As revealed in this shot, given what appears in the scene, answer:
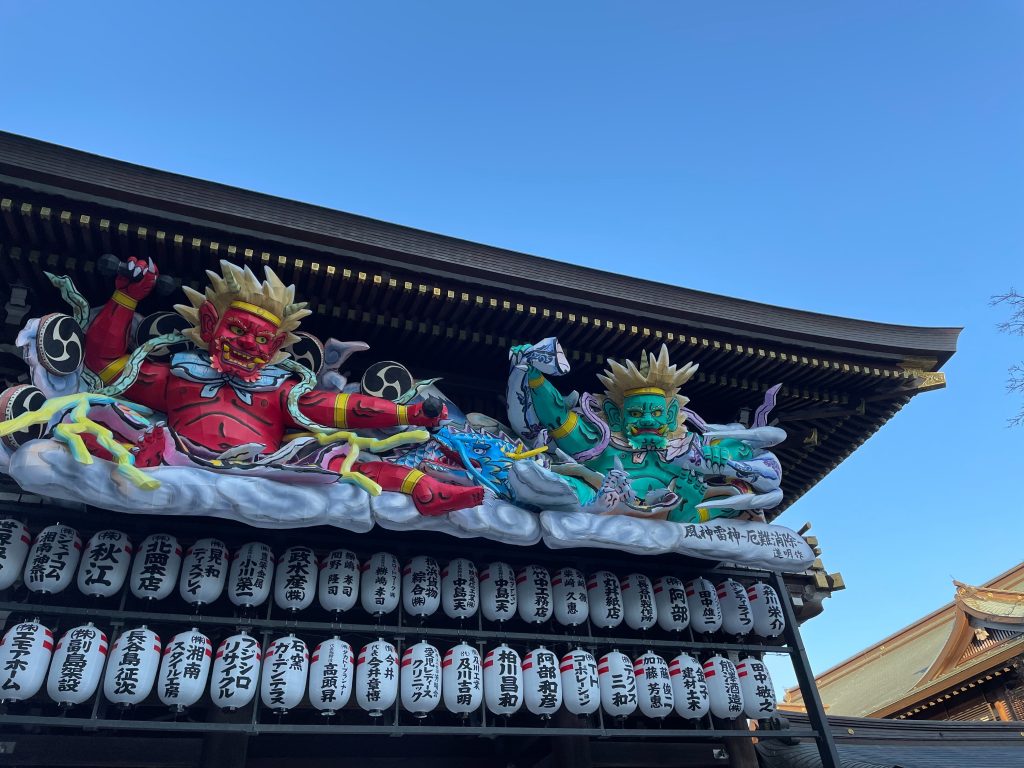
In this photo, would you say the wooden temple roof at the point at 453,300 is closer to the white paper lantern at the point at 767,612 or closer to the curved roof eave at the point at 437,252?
the curved roof eave at the point at 437,252

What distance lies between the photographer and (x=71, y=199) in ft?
21.2

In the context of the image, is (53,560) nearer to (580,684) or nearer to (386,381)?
(386,381)

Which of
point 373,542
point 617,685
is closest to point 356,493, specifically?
point 373,542

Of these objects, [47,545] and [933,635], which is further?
[933,635]

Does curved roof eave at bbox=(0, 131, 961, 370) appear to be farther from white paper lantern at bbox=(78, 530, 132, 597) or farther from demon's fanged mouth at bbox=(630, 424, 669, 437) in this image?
white paper lantern at bbox=(78, 530, 132, 597)

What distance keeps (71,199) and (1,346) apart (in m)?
1.65

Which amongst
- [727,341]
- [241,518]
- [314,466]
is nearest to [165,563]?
[241,518]

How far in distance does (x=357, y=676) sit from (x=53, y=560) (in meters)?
2.63

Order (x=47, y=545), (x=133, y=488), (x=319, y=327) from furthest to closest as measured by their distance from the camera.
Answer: (x=319, y=327) → (x=47, y=545) → (x=133, y=488)

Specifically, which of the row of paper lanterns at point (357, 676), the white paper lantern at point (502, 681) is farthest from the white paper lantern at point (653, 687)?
the white paper lantern at point (502, 681)

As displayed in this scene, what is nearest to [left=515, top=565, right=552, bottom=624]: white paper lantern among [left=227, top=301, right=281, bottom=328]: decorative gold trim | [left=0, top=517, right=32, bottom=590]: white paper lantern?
[left=227, top=301, right=281, bottom=328]: decorative gold trim

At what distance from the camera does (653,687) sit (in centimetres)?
750

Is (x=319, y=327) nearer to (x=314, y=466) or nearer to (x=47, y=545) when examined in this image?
(x=314, y=466)

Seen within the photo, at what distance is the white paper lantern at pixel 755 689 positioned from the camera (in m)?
7.93
